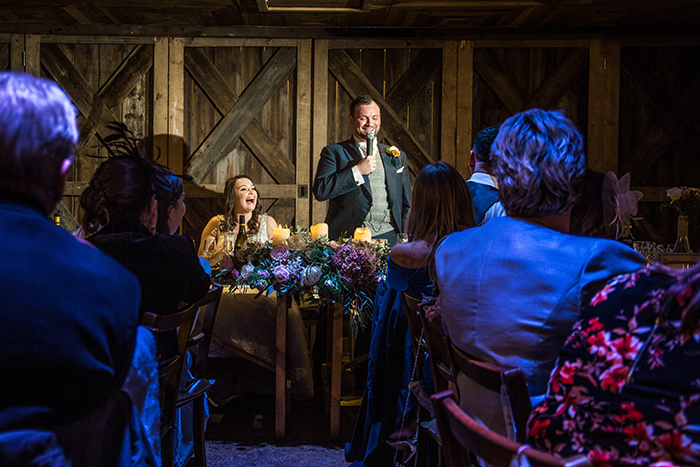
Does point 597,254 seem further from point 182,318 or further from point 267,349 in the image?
point 267,349

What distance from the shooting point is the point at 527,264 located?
3.52 ft

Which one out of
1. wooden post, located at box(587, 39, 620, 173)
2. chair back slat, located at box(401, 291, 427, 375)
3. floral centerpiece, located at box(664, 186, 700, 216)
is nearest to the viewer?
chair back slat, located at box(401, 291, 427, 375)

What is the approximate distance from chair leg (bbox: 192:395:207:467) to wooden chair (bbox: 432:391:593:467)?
1.44 m

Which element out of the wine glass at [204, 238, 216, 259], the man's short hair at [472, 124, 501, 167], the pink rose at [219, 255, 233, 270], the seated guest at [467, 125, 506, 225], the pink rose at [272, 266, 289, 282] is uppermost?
the man's short hair at [472, 124, 501, 167]

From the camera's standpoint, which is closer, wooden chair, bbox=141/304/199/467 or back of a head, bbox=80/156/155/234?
wooden chair, bbox=141/304/199/467

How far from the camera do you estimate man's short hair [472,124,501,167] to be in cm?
230

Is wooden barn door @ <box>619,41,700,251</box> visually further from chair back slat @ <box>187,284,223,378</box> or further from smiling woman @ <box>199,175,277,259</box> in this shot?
chair back slat @ <box>187,284,223,378</box>

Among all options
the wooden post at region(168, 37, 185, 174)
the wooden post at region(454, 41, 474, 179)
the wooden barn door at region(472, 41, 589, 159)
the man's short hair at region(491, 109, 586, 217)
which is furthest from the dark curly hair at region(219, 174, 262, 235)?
the man's short hair at region(491, 109, 586, 217)

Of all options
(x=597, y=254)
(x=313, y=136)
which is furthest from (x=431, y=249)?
(x=313, y=136)

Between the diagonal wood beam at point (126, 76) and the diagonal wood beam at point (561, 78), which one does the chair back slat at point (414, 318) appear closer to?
the diagonal wood beam at point (561, 78)

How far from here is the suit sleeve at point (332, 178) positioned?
4.31 metres

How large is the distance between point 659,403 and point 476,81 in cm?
503

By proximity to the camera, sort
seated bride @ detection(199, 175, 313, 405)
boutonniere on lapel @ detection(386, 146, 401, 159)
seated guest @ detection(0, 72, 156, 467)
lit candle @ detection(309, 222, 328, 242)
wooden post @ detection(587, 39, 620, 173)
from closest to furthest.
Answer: seated guest @ detection(0, 72, 156, 467) → lit candle @ detection(309, 222, 328, 242) → seated bride @ detection(199, 175, 313, 405) → boutonniere on lapel @ detection(386, 146, 401, 159) → wooden post @ detection(587, 39, 620, 173)

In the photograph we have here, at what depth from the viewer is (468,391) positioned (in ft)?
4.05
